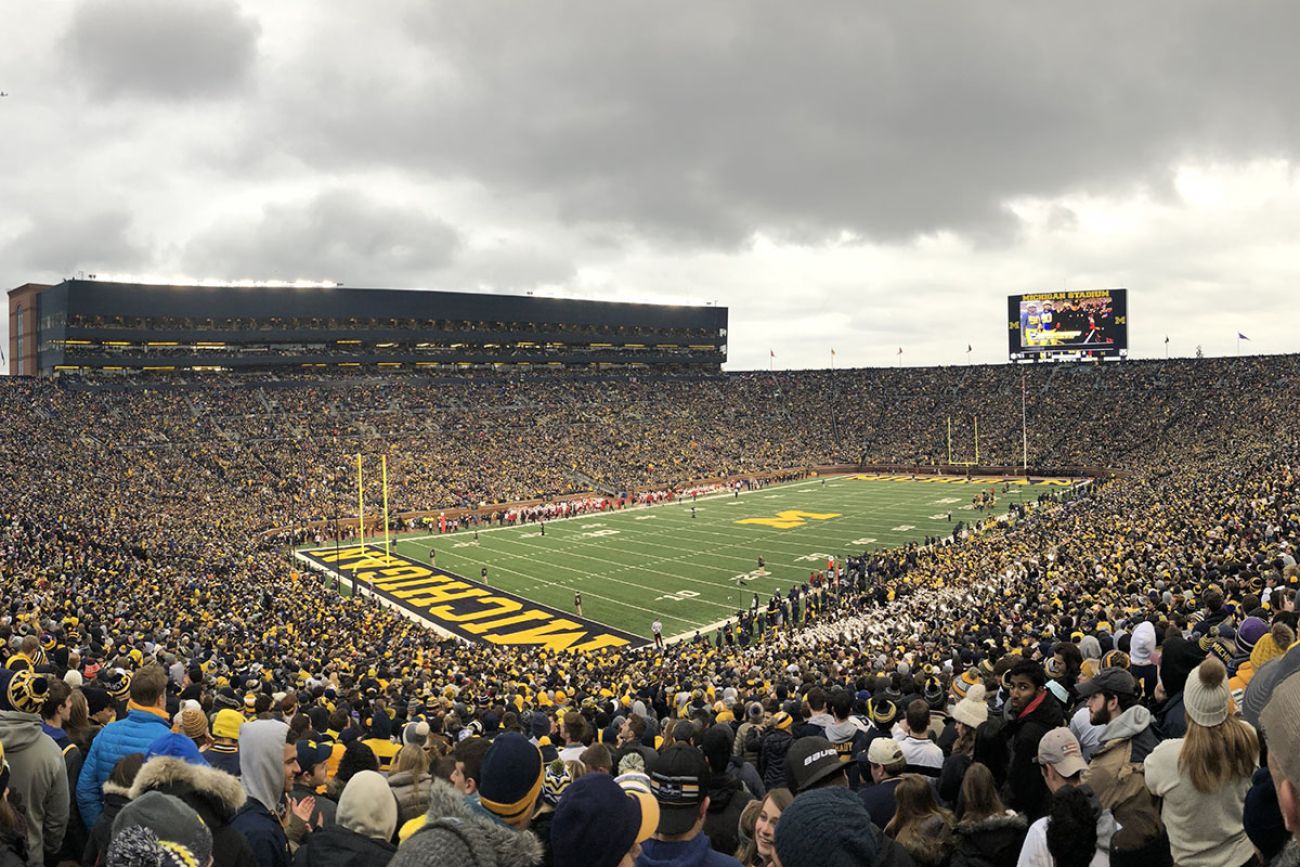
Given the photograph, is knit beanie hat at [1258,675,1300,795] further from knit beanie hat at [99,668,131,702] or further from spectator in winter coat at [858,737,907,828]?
knit beanie hat at [99,668,131,702]

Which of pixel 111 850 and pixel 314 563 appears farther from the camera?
pixel 314 563

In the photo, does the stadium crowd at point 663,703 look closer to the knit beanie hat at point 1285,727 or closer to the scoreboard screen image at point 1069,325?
the knit beanie hat at point 1285,727

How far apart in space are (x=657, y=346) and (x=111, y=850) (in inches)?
3728

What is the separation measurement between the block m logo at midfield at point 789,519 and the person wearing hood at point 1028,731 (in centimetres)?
3962

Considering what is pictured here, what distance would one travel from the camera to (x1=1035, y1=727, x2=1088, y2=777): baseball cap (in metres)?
4.03

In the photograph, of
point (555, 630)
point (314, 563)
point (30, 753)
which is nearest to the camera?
point (30, 753)

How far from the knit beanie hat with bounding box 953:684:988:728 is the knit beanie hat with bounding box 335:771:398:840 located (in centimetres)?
384

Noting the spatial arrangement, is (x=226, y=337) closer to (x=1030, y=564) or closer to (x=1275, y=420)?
(x=1030, y=564)

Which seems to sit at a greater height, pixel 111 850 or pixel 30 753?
pixel 111 850

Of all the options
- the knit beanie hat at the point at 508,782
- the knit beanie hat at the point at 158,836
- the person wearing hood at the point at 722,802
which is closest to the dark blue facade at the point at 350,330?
the person wearing hood at the point at 722,802

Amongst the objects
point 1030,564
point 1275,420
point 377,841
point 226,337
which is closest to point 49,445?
point 226,337

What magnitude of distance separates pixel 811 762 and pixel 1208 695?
1808 mm

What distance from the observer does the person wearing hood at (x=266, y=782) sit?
386 cm

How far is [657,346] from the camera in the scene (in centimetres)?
9644
